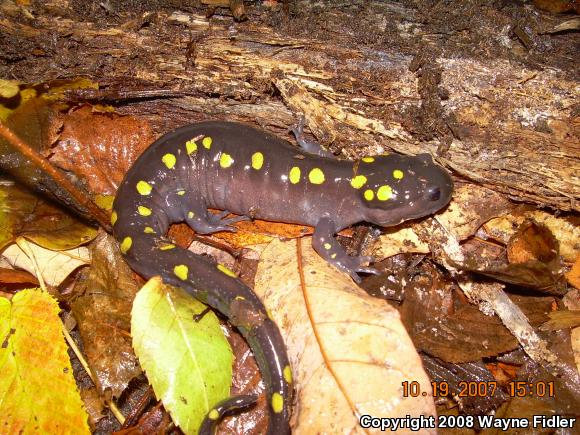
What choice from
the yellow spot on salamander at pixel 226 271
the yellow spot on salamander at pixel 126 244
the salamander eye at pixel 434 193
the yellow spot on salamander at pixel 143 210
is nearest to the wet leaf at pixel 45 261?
the yellow spot on salamander at pixel 126 244

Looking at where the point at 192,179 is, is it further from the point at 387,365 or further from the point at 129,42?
the point at 387,365

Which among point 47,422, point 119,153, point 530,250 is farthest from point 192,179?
point 530,250

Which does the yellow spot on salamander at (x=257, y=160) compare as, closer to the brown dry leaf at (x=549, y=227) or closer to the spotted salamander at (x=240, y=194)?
the spotted salamander at (x=240, y=194)

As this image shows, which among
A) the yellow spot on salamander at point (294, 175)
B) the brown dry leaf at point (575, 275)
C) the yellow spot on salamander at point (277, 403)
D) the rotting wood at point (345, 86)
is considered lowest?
the yellow spot on salamander at point (277, 403)

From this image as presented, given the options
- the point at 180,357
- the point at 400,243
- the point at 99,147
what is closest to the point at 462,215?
the point at 400,243

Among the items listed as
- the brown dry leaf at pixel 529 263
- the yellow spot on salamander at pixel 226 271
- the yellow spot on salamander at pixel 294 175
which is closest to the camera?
the brown dry leaf at pixel 529 263

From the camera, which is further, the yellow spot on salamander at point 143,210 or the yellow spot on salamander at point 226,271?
the yellow spot on salamander at point 143,210
